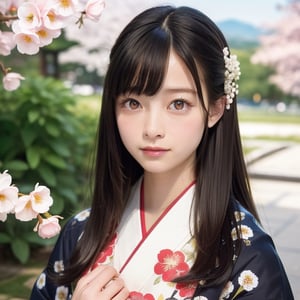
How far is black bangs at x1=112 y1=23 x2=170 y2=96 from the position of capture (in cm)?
131

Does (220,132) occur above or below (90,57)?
above

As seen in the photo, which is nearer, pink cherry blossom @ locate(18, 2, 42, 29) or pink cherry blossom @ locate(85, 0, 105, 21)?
pink cherry blossom @ locate(18, 2, 42, 29)

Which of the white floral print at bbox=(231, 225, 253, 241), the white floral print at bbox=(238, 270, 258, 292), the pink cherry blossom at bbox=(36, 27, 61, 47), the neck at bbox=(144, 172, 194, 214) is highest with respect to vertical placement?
the pink cherry blossom at bbox=(36, 27, 61, 47)

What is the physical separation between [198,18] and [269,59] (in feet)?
70.7

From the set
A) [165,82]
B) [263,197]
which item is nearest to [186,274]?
[165,82]

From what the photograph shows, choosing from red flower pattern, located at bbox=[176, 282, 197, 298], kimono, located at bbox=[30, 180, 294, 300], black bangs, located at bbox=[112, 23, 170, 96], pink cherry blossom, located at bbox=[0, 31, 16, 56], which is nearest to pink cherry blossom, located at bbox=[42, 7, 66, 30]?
black bangs, located at bbox=[112, 23, 170, 96]

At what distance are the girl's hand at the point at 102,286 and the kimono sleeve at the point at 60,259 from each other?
26cm

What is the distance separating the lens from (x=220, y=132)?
146cm

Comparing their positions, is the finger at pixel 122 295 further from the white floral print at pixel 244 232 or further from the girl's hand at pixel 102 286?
the white floral print at pixel 244 232

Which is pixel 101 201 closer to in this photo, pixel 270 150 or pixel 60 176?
pixel 60 176

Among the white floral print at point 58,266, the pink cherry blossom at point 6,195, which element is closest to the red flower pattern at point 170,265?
the white floral print at point 58,266

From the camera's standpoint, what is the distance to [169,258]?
1.43 m

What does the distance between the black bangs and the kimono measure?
12.8 inches

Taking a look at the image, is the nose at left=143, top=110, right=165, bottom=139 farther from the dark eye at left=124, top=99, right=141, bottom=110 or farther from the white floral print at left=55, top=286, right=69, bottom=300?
the white floral print at left=55, top=286, right=69, bottom=300
